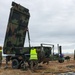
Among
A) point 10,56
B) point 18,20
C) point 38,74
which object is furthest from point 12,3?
point 38,74

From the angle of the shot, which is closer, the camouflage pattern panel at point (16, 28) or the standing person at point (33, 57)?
the standing person at point (33, 57)

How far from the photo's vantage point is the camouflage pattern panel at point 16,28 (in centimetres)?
1892

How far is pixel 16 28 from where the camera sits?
1972 cm

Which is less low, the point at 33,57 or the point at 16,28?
the point at 16,28

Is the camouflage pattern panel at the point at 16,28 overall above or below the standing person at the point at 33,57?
above

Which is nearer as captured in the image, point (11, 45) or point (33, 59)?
point (33, 59)

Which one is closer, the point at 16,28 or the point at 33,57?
the point at 33,57

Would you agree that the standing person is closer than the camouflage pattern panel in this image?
Yes

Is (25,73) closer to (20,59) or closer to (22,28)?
(20,59)

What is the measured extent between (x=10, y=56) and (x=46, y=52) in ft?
9.30

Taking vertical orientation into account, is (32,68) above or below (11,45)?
below

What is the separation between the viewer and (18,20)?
19641 mm

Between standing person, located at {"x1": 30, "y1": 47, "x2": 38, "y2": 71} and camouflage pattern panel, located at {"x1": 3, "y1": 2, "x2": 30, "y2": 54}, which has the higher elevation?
camouflage pattern panel, located at {"x1": 3, "y1": 2, "x2": 30, "y2": 54}

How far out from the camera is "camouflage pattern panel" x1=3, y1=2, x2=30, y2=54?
1892 centimetres
